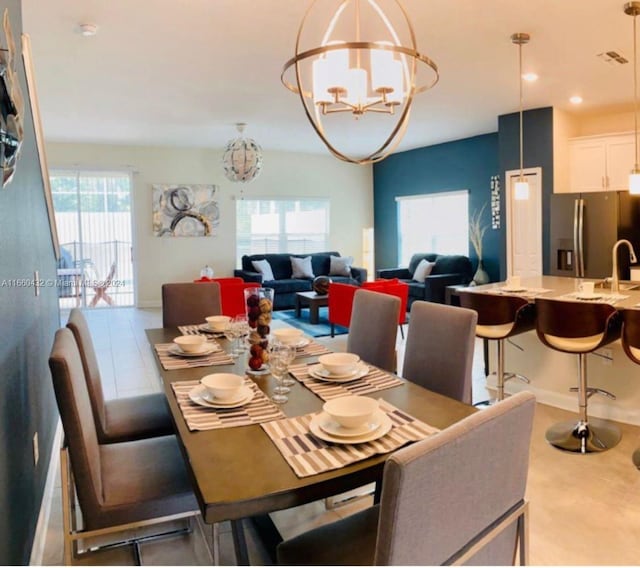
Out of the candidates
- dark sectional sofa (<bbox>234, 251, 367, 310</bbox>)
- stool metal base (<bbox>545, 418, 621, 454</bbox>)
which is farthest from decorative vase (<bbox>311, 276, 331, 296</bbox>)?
stool metal base (<bbox>545, 418, 621, 454</bbox>)

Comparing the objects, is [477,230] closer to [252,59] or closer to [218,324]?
[252,59]

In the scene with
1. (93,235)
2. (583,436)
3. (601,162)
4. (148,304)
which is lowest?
(583,436)

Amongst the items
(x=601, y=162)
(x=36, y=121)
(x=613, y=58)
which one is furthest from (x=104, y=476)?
(x=601, y=162)

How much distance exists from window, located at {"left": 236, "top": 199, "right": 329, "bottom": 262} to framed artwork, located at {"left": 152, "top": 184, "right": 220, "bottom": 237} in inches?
20.2

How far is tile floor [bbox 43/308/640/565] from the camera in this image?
2172 mm

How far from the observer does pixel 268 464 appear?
1.41m

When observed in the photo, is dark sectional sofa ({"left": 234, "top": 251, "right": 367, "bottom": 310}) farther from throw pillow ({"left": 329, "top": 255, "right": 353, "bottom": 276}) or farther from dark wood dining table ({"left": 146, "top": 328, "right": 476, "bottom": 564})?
dark wood dining table ({"left": 146, "top": 328, "right": 476, "bottom": 564})

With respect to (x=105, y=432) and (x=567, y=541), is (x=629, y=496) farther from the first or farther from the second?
(x=105, y=432)

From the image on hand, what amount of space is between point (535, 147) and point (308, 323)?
3654 millimetres

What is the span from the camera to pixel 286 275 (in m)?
9.09

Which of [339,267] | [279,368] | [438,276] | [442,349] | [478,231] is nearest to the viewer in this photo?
[279,368]

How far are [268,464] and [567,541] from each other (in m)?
1.62

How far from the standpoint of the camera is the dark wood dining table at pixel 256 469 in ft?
4.09

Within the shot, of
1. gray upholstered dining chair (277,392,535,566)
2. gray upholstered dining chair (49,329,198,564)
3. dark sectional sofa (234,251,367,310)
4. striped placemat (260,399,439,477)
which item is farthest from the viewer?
dark sectional sofa (234,251,367,310)
